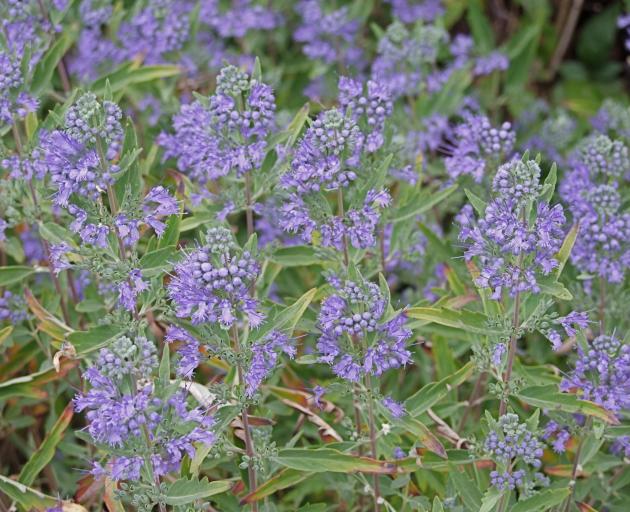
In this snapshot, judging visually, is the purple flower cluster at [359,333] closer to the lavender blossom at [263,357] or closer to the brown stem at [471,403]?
the lavender blossom at [263,357]

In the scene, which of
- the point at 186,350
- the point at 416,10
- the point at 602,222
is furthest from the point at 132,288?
the point at 416,10

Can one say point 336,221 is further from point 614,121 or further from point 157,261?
Result: point 614,121

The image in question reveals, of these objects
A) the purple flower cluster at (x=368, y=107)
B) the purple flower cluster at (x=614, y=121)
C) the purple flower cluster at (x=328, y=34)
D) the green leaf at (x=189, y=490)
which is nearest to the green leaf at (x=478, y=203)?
the purple flower cluster at (x=368, y=107)

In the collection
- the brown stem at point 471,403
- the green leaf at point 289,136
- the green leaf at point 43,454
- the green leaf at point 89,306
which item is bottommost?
the brown stem at point 471,403

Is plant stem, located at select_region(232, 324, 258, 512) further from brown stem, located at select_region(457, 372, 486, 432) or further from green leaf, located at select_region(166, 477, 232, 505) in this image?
brown stem, located at select_region(457, 372, 486, 432)

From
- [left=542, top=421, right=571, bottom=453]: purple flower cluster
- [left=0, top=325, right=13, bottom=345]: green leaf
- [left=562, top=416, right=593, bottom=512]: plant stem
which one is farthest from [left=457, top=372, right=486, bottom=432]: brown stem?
[left=0, top=325, right=13, bottom=345]: green leaf

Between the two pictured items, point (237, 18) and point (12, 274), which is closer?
point (12, 274)

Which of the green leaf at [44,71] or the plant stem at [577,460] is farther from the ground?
the green leaf at [44,71]
